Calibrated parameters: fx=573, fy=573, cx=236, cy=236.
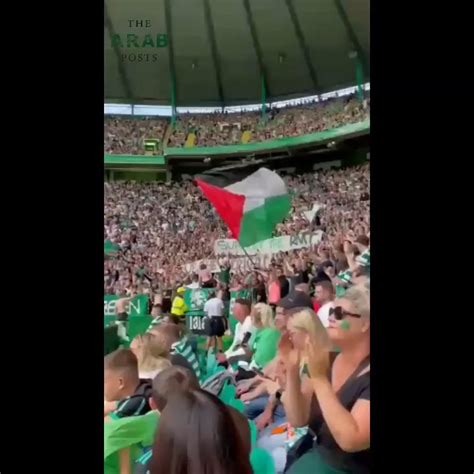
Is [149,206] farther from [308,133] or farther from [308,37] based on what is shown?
[308,37]

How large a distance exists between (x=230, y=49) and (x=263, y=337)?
145 cm

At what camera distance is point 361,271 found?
2.84 m

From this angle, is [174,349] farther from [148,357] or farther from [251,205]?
[251,205]

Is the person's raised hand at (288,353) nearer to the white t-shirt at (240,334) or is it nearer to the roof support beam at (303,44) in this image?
the white t-shirt at (240,334)

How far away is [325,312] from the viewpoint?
2842mm

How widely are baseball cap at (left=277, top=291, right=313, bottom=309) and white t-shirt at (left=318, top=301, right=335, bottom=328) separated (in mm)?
57

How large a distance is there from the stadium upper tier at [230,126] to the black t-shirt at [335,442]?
4.01 ft

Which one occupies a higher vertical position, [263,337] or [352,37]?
[352,37]

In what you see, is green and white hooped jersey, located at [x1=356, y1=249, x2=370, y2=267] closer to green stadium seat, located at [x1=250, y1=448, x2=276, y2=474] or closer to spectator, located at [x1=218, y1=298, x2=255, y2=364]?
Answer: spectator, located at [x1=218, y1=298, x2=255, y2=364]

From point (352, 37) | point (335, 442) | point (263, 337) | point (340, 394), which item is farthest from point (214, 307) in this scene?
point (352, 37)

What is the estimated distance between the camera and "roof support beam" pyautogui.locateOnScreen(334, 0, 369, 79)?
9.20 ft

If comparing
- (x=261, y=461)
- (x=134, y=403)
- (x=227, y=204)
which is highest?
(x=227, y=204)
